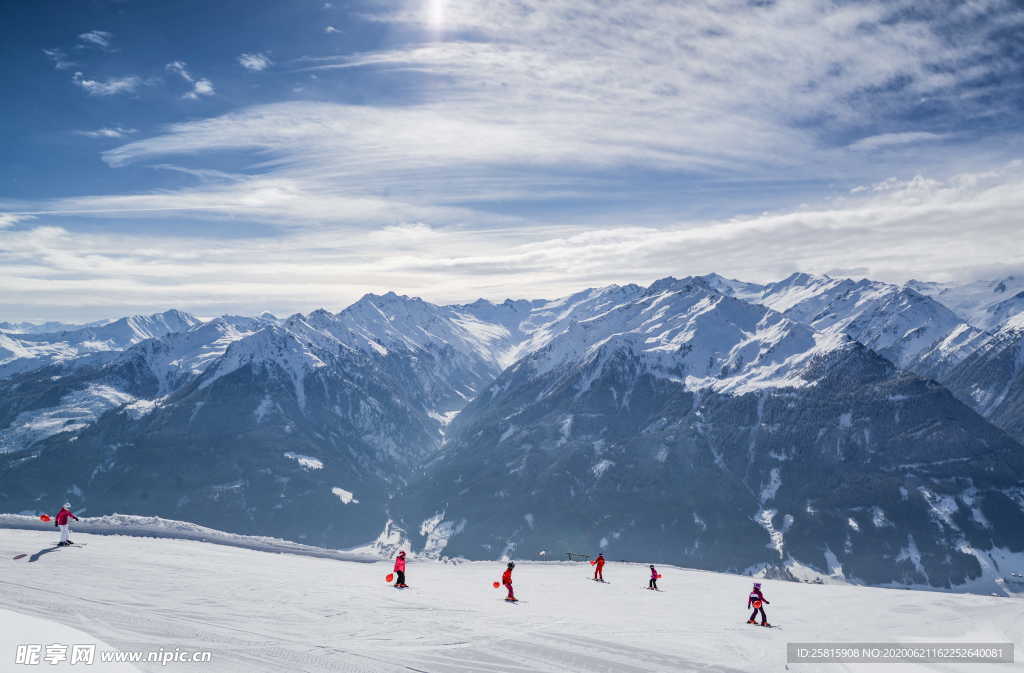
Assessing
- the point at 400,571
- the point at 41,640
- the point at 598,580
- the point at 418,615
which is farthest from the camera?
the point at 598,580

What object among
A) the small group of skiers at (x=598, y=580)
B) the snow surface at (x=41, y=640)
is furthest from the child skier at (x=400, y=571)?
the snow surface at (x=41, y=640)

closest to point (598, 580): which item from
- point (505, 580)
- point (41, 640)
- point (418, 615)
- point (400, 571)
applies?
point (505, 580)

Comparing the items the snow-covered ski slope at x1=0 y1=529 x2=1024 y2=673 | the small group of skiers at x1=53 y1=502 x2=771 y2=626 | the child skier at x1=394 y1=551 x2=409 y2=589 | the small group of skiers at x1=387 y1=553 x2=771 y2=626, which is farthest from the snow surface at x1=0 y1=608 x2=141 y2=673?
the small group of skiers at x1=387 y1=553 x2=771 y2=626

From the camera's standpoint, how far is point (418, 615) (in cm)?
3566

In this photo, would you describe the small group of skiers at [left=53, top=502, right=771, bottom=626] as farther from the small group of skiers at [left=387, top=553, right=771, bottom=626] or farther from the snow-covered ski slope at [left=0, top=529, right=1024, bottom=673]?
the snow-covered ski slope at [left=0, top=529, right=1024, bottom=673]

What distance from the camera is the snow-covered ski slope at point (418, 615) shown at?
27.9 meters

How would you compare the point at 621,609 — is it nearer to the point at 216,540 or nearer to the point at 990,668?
the point at 990,668

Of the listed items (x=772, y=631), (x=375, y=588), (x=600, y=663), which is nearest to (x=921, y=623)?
(x=772, y=631)

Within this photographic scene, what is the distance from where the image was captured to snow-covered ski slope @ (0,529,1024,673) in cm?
2786

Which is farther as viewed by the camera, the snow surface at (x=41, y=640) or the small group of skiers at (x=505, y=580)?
the small group of skiers at (x=505, y=580)

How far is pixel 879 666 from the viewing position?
30.4 metres

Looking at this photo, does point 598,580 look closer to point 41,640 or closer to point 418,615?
point 418,615

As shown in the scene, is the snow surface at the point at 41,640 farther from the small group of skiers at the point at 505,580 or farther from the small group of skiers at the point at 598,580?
the small group of skiers at the point at 598,580

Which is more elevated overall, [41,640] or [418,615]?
[41,640]
